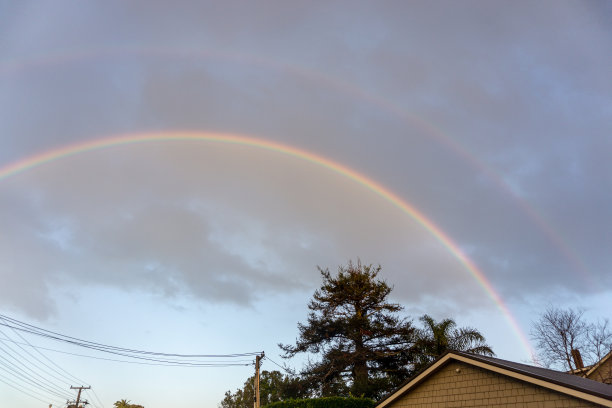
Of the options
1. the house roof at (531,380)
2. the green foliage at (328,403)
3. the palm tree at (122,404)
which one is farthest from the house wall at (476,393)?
the palm tree at (122,404)

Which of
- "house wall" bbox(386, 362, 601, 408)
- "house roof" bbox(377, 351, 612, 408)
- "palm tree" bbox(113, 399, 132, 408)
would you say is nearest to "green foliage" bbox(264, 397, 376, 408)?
"house roof" bbox(377, 351, 612, 408)

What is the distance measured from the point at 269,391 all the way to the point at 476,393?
1741 inches

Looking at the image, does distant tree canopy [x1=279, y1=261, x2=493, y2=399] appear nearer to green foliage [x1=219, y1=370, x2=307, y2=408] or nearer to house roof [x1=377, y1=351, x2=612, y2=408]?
green foliage [x1=219, y1=370, x2=307, y2=408]

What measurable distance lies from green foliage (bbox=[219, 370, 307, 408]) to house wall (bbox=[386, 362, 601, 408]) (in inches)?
865

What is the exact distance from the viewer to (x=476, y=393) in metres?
16.1

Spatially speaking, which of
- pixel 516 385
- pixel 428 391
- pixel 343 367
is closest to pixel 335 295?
pixel 343 367

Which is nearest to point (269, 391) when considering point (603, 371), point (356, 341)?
point (356, 341)

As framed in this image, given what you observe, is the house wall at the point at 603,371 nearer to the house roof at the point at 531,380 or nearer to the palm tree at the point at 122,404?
the house roof at the point at 531,380

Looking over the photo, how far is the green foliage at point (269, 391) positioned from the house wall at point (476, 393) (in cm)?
2196

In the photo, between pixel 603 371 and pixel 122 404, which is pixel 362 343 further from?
pixel 122 404

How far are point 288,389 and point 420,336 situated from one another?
1258 cm

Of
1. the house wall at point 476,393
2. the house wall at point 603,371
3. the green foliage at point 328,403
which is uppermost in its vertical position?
the house wall at point 603,371

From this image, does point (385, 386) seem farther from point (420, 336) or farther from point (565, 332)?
point (565, 332)

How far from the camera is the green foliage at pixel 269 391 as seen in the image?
1531 inches
